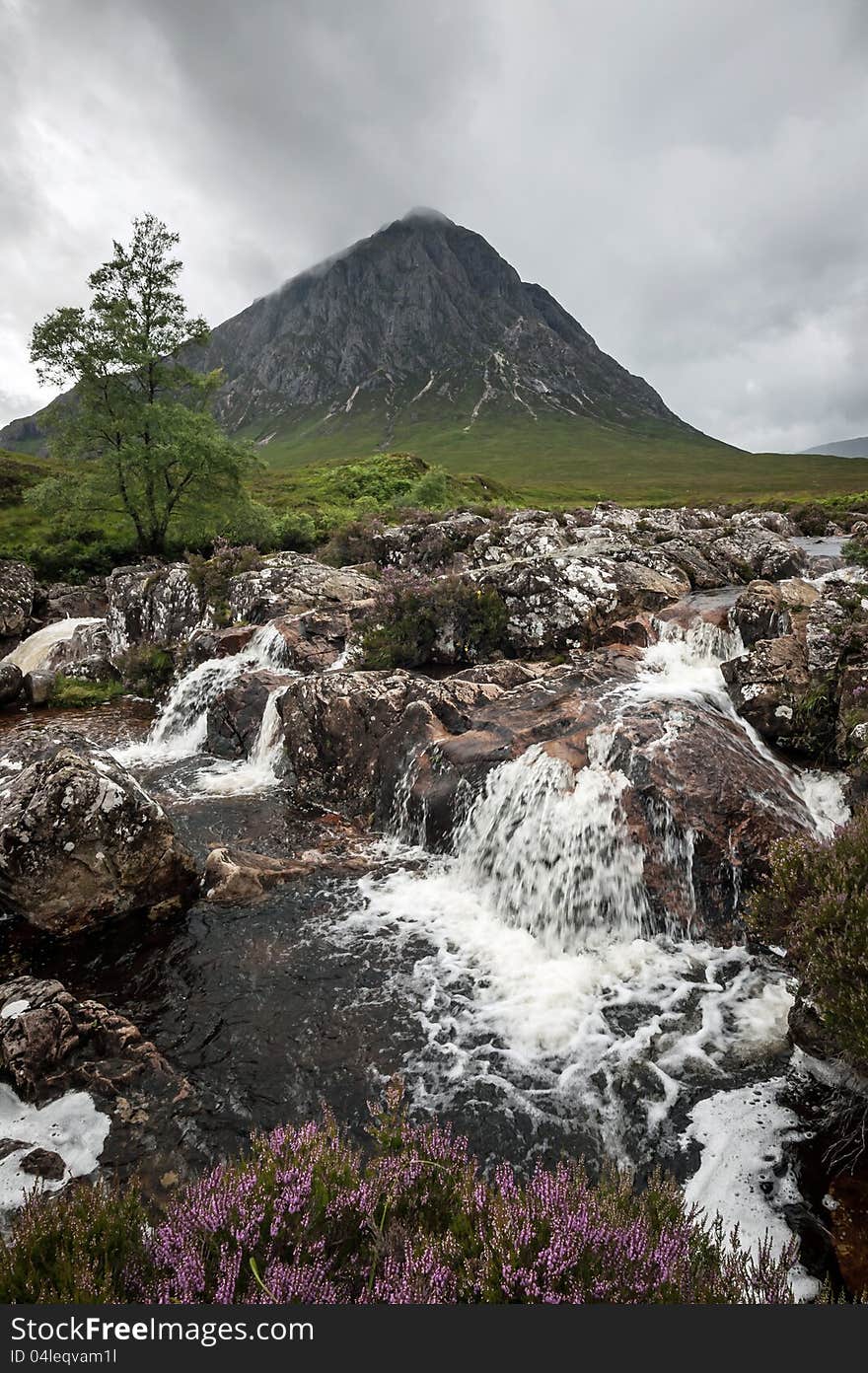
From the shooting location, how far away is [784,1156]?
6.35 metres

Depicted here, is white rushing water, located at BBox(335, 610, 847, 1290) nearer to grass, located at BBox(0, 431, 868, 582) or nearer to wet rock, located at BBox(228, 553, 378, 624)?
wet rock, located at BBox(228, 553, 378, 624)

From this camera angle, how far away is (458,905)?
11438 mm

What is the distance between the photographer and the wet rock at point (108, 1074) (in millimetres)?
6488

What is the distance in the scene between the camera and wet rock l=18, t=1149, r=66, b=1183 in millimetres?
6145

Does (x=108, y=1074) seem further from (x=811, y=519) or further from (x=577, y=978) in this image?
(x=811, y=519)

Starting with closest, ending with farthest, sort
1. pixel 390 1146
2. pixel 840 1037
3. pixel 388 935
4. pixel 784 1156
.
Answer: pixel 390 1146, pixel 840 1037, pixel 784 1156, pixel 388 935

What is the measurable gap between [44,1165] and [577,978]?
7.16m

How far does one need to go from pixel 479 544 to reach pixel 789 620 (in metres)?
16.2

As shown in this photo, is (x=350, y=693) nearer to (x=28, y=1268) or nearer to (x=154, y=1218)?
(x=154, y=1218)

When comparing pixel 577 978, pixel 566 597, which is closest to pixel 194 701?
pixel 566 597

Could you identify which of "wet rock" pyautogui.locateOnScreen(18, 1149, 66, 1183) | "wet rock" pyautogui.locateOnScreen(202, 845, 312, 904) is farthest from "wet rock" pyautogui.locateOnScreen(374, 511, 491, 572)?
"wet rock" pyautogui.locateOnScreen(18, 1149, 66, 1183)

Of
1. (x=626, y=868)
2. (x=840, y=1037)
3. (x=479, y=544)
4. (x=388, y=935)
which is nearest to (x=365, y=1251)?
(x=840, y=1037)

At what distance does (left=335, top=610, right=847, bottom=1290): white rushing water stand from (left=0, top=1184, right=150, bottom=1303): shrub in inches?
163

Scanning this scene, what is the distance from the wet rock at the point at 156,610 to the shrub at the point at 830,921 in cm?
2537
